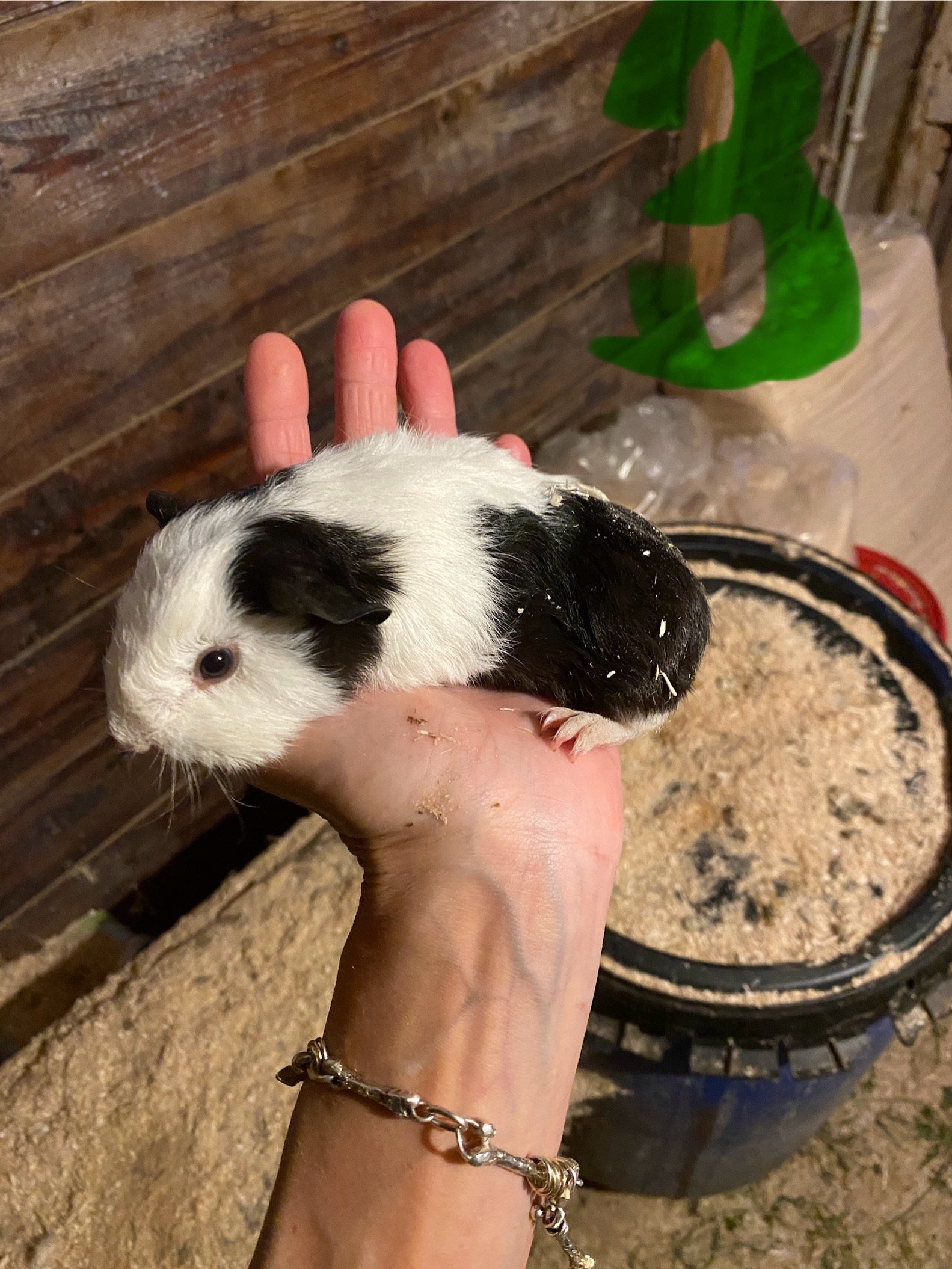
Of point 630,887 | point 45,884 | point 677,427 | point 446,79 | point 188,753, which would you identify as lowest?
point 45,884

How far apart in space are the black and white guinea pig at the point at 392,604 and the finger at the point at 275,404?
300 mm

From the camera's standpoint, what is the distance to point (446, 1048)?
125 centimetres

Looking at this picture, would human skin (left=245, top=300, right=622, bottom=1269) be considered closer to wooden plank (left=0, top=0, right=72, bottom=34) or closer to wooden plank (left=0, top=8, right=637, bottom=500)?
wooden plank (left=0, top=8, right=637, bottom=500)

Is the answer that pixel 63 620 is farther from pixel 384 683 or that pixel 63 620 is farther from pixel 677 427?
pixel 677 427

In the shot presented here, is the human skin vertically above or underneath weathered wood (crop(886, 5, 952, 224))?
underneath

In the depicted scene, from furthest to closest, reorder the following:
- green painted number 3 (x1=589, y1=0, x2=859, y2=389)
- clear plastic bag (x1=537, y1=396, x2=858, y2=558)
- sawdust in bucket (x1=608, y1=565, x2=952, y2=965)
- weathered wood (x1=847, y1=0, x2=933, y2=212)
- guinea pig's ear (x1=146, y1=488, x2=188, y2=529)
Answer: weathered wood (x1=847, y1=0, x2=933, y2=212)
clear plastic bag (x1=537, y1=396, x2=858, y2=558)
green painted number 3 (x1=589, y1=0, x2=859, y2=389)
sawdust in bucket (x1=608, y1=565, x2=952, y2=965)
guinea pig's ear (x1=146, y1=488, x2=188, y2=529)

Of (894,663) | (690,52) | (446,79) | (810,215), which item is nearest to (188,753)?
(894,663)

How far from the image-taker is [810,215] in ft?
11.8

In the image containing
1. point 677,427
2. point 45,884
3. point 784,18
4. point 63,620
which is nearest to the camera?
point 63,620

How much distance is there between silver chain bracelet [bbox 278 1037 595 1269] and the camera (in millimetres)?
1197

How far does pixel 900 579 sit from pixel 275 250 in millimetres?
2366

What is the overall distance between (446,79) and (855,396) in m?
2.07

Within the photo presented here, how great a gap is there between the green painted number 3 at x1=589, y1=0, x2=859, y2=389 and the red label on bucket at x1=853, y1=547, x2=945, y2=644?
2.36 ft

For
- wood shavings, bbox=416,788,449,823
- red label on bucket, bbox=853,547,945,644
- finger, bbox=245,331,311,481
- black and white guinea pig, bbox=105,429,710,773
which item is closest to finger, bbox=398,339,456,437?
finger, bbox=245,331,311,481
